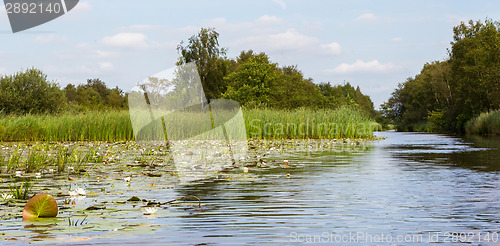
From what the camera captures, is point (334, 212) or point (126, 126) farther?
point (126, 126)

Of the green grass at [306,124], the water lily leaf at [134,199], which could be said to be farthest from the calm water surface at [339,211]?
the green grass at [306,124]

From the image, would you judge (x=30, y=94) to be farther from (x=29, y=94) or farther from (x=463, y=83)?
(x=463, y=83)

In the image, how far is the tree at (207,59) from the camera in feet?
212

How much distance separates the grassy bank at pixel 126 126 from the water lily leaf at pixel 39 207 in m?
19.4

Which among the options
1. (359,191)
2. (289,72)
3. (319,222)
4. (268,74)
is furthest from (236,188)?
(289,72)

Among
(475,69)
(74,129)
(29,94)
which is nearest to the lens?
(74,129)

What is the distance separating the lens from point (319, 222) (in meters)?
4.83

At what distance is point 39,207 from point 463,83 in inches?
2250

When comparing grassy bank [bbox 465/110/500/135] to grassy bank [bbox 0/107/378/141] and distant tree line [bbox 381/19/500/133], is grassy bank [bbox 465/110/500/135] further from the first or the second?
grassy bank [bbox 0/107/378/141]

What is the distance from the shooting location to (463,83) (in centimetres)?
5559

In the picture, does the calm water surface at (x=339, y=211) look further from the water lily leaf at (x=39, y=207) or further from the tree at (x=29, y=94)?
the tree at (x=29, y=94)

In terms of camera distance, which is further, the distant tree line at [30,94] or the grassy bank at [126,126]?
the distant tree line at [30,94]

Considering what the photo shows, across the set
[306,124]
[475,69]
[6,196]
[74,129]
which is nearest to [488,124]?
[475,69]

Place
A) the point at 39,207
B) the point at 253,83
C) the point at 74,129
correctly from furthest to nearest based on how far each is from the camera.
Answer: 1. the point at 253,83
2. the point at 74,129
3. the point at 39,207
